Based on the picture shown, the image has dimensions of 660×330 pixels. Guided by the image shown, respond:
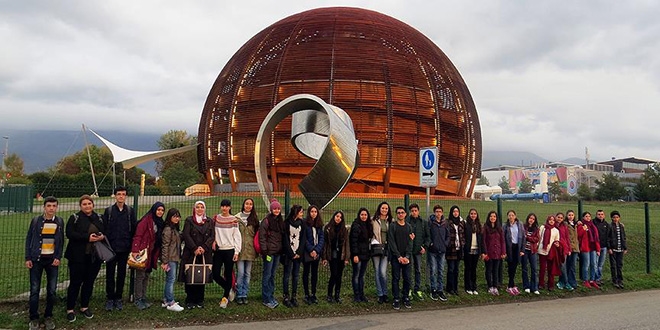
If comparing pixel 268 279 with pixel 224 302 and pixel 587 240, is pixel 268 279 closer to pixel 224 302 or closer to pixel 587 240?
pixel 224 302

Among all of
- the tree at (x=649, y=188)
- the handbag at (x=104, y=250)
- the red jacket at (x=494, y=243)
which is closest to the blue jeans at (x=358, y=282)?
the red jacket at (x=494, y=243)

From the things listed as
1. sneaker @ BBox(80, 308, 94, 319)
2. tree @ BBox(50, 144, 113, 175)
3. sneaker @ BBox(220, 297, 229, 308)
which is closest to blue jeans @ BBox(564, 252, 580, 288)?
sneaker @ BBox(220, 297, 229, 308)

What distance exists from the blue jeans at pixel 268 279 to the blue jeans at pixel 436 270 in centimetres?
272

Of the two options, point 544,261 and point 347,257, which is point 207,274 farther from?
point 544,261

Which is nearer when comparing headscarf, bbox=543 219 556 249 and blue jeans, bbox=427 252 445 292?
blue jeans, bbox=427 252 445 292

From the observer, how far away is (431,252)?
8219 mm

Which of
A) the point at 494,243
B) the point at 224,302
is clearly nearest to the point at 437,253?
the point at 494,243

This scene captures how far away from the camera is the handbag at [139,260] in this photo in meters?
6.70

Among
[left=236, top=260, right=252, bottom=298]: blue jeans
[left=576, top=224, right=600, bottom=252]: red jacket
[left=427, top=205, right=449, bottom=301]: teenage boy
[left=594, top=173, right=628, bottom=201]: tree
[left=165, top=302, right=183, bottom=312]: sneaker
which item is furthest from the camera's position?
[left=594, top=173, right=628, bottom=201]: tree

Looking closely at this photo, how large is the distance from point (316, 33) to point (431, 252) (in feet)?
83.1

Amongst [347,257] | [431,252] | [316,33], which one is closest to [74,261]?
[347,257]

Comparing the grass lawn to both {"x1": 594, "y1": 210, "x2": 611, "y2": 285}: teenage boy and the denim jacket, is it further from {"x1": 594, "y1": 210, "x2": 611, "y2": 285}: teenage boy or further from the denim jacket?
the denim jacket

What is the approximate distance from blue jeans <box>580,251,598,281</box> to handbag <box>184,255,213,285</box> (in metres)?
7.45

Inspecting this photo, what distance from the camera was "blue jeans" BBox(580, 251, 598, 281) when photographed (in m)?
9.65
